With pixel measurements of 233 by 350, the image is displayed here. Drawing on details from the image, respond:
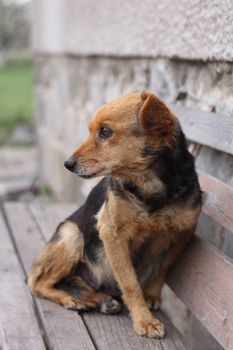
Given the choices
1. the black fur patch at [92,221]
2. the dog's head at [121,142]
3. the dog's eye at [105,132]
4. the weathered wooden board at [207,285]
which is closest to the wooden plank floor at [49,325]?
the weathered wooden board at [207,285]

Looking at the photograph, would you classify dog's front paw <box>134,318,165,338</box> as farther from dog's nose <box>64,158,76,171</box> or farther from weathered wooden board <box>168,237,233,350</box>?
dog's nose <box>64,158,76,171</box>

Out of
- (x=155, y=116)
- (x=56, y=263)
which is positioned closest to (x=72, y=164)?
(x=155, y=116)

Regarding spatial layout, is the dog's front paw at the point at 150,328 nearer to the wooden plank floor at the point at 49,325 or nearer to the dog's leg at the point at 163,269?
the wooden plank floor at the point at 49,325

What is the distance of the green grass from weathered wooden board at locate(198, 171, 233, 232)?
34.9 feet

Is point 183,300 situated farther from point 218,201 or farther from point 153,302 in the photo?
point 218,201

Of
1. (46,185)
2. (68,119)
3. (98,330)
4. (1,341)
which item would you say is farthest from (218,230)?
(46,185)

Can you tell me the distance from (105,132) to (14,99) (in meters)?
15.4

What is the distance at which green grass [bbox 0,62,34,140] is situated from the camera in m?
14.8

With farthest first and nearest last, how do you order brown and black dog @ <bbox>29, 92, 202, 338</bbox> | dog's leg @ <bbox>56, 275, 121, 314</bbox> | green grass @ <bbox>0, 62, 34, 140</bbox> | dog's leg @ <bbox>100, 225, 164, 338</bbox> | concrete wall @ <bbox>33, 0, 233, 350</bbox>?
1. green grass @ <bbox>0, 62, 34, 140</bbox>
2. concrete wall @ <bbox>33, 0, 233, 350</bbox>
3. dog's leg @ <bbox>56, 275, 121, 314</bbox>
4. dog's leg @ <bbox>100, 225, 164, 338</bbox>
5. brown and black dog @ <bbox>29, 92, 202, 338</bbox>

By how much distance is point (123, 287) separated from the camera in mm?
3086

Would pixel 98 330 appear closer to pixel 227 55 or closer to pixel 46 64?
pixel 227 55

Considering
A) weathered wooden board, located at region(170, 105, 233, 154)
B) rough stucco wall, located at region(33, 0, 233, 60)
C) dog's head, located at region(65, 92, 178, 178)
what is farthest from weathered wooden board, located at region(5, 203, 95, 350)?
rough stucco wall, located at region(33, 0, 233, 60)

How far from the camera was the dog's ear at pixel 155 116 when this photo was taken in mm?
2865

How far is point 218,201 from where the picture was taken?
3133 millimetres
